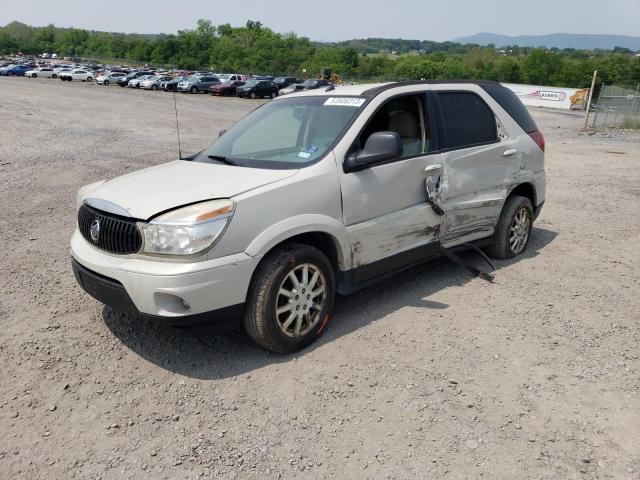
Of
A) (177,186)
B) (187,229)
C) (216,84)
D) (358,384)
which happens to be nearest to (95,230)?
(177,186)

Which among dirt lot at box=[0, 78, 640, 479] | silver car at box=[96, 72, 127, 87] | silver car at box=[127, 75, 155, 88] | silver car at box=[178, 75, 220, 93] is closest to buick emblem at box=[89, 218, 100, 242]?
dirt lot at box=[0, 78, 640, 479]

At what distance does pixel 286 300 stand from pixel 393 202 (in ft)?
4.02

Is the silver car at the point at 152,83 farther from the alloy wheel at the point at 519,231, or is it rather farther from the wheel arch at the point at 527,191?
the alloy wheel at the point at 519,231

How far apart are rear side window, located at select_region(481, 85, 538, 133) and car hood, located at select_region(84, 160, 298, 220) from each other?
111 inches

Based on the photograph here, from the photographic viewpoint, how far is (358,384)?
139 inches

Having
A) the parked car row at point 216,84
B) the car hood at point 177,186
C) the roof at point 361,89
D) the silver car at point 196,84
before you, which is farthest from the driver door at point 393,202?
the silver car at point 196,84

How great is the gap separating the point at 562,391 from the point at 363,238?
168 cm

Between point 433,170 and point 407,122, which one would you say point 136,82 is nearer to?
point 407,122

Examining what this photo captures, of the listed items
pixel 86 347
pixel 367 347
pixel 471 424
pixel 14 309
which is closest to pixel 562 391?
pixel 471 424

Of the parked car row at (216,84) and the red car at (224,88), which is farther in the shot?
the red car at (224,88)

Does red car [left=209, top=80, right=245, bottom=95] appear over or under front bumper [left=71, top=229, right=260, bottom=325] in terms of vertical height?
over

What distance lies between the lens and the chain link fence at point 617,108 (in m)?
24.1

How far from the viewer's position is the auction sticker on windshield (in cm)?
435

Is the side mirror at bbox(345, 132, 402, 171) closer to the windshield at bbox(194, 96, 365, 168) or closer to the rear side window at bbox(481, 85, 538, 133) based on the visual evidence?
the windshield at bbox(194, 96, 365, 168)
